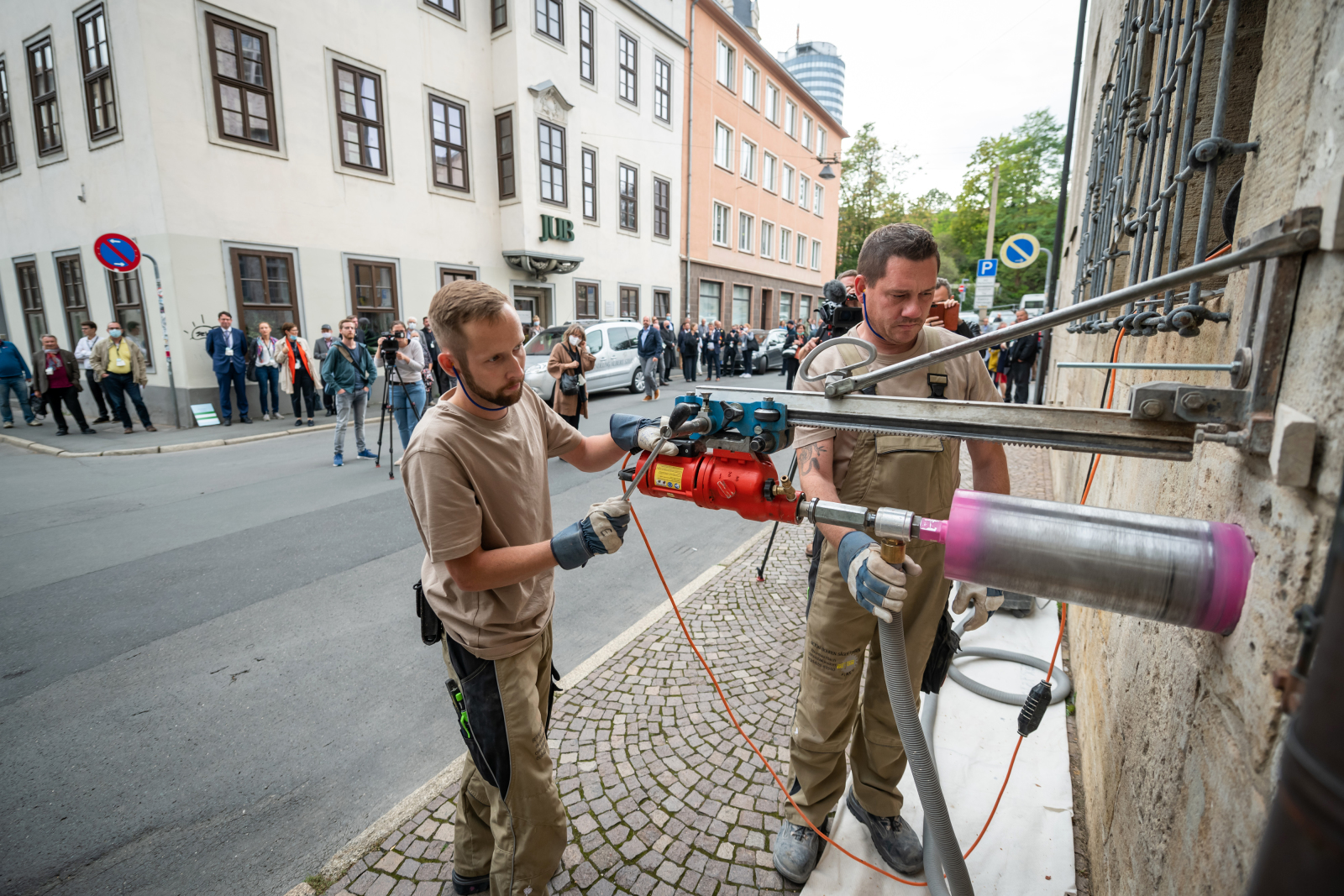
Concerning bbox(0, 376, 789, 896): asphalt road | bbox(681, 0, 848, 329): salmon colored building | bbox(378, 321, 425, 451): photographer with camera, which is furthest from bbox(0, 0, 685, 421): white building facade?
bbox(0, 376, 789, 896): asphalt road

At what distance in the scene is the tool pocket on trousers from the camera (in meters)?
1.92

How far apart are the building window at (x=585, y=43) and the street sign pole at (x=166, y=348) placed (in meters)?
12.3

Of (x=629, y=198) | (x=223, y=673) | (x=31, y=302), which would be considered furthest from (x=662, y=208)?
(x=223, y=673)

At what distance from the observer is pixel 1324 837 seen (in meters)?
0.42

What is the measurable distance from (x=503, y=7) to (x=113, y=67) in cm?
861

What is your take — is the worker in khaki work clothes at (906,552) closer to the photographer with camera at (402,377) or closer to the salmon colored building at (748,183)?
the photographer with camera at (402,377)

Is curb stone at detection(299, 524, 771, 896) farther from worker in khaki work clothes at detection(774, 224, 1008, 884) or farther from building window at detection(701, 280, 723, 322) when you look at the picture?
building window at detection(701, 280, 723, 322)

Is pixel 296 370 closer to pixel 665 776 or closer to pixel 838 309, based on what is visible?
pixel 838 309

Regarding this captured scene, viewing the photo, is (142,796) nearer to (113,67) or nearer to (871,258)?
(871,258)

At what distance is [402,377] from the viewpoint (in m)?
8.26

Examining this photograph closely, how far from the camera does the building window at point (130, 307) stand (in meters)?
11.4

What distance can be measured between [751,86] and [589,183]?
41.5 feet

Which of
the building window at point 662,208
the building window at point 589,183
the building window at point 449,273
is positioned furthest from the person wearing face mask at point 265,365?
the building window at point 662,208

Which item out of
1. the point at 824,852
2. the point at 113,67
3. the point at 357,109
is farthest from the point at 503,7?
the point at 824,852
